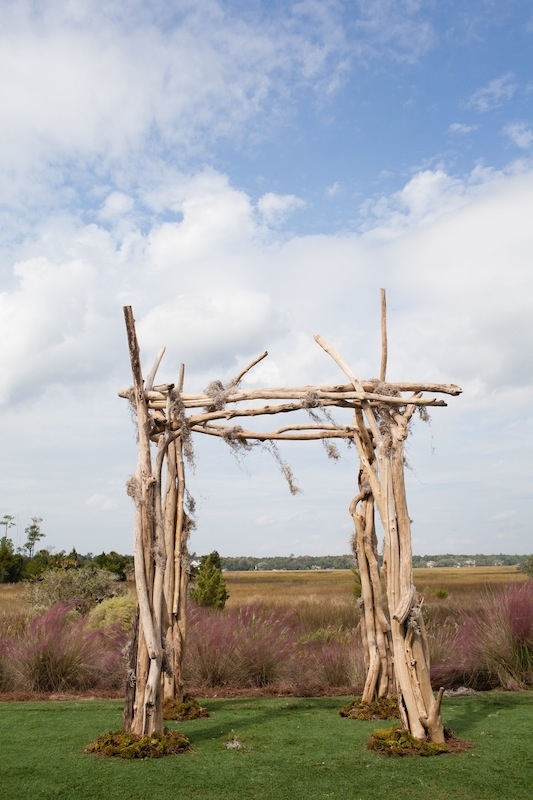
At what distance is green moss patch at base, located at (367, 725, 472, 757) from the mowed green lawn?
6cm

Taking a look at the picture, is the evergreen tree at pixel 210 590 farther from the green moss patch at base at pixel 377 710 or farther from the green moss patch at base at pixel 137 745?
the green moss patch at base at pixel 137 745

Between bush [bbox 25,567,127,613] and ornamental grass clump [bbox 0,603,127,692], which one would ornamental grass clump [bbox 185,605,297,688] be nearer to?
ornamental grass clump [bbox 0,603,127,692]

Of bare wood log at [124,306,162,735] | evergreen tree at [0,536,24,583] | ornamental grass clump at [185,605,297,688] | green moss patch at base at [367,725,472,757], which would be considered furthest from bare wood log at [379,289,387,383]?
evergreen tree at [0,536,24,583]

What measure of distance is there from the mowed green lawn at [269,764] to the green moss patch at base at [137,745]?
0.09 metres

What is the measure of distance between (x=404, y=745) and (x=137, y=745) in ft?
6.05

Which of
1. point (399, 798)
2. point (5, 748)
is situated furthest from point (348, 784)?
point (5, 748)

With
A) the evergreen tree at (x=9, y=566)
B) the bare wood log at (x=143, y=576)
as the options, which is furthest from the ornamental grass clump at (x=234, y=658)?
the evergreen tree at (x=9, y=566)

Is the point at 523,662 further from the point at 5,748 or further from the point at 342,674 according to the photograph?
the point at 5,748

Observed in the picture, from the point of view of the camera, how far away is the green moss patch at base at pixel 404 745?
4.93 metres

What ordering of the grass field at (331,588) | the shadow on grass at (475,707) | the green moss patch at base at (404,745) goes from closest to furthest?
1. the green moss patch at base at (404,745)
2. the shadow on grass at (475,707)
3. the grass field at (331,588)

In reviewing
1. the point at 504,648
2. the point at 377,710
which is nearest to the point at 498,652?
the point at 504,648

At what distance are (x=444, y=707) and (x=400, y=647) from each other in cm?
261

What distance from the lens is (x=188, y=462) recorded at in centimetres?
662

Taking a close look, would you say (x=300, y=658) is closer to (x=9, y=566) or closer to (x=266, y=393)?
(x=266, y=393)
